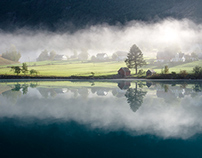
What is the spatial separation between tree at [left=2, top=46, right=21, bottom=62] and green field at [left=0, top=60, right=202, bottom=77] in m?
3.69

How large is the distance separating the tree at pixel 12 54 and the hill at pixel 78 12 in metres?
7.67

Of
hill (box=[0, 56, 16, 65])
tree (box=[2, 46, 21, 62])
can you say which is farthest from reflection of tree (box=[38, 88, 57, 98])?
tree (box=[2, 46, 21, 62])

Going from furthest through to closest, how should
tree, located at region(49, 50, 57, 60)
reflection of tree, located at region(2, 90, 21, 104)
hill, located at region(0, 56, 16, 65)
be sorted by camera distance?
tree, located at region(49, 50, 57, 60), hill, located at region(0, 56, 16, 65), reflection of tree, located at region(2, 90, 21, 104)

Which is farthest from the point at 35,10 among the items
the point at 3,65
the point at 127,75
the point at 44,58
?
the point at 127,75

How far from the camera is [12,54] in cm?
5619

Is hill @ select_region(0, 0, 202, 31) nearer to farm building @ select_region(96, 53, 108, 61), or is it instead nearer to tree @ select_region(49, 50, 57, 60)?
tree @ select_region(49, 50, 57, 60)

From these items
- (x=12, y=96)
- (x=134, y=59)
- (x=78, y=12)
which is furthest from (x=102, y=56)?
(x=12, y=96)

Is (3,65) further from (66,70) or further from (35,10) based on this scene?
(35,10)

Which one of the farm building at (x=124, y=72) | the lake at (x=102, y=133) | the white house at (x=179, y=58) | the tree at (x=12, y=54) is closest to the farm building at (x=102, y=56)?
the farm building at (x=124, y=72)

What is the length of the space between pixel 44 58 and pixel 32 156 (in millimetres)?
57437

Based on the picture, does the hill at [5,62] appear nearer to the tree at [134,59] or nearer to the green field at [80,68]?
the green field at [80,68]

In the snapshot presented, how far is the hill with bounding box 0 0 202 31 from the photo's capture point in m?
57.4

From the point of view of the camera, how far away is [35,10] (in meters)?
62.3

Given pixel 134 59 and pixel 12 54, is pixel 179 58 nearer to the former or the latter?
pixel 134 59
